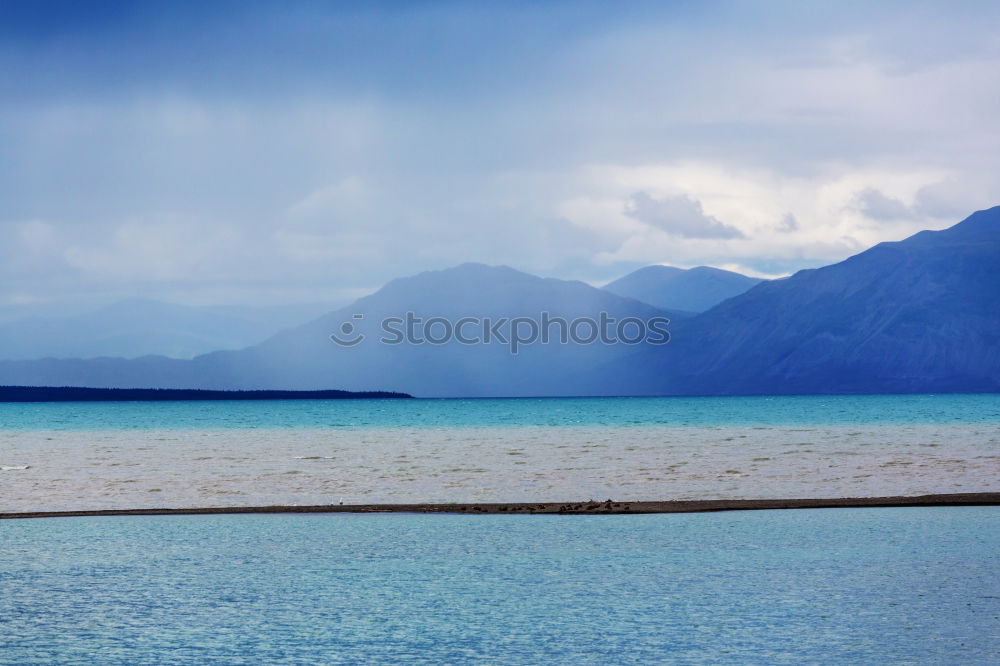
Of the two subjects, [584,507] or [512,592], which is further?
[584,507]

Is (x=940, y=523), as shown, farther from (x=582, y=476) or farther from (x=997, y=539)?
(x=582, y=476)

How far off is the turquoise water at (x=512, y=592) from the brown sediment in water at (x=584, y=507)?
7.88ft

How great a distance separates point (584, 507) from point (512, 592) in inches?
502

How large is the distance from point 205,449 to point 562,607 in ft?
177

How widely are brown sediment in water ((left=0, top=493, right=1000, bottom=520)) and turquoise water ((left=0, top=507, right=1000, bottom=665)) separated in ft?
7.88

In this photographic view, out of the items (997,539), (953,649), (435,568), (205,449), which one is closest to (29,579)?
(435,568)

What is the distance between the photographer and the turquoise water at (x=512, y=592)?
47.4 ft

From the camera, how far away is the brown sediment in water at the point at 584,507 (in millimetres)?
30641

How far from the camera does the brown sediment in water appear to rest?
30.6m

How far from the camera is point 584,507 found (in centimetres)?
3083

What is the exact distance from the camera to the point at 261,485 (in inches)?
1640

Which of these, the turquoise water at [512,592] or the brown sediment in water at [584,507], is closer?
the turquoise water at [512,592]

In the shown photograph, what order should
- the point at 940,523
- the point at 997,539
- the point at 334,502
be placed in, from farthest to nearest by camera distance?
the point at 334,502 → the point at 940,523 → the point at 997,539

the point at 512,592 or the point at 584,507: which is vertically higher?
the point at 584,507
